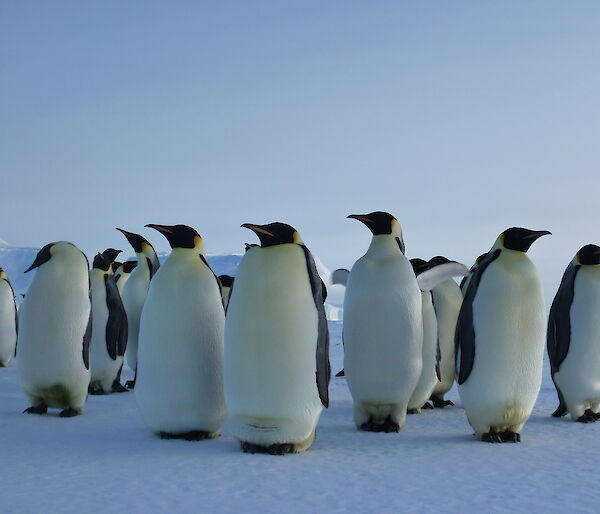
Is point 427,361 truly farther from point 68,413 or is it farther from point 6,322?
point 6,322

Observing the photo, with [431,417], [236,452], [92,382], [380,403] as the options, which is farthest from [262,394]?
[92,382]

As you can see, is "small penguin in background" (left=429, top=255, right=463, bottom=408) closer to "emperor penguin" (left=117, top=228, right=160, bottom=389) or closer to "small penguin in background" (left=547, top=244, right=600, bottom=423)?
"small penguin in background" (left=547, top=244, right=600, bottom=423)

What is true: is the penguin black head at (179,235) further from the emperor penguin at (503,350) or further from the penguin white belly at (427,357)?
the penguin white belly at (427,357)

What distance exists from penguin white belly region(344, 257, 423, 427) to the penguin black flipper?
322 centimetres

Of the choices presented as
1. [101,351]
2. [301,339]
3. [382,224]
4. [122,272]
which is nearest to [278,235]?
[301,339]

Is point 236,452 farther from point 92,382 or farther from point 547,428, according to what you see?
point 92,382

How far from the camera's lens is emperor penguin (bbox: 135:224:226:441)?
16.7 ft

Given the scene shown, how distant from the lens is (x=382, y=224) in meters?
6.03

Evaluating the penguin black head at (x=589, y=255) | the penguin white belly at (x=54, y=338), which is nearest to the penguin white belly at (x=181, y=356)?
the penguin white belly at (x=54, y=338)

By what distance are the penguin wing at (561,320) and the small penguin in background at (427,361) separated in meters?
0.99

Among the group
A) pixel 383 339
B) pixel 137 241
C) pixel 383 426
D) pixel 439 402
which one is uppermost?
pixel 137 241

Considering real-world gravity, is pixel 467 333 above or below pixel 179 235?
below

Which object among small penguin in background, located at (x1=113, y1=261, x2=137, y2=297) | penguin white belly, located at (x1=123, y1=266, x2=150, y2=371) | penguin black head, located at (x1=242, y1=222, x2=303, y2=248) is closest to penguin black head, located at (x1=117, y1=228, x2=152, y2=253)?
penguin white belly, located at (x1=123, y1=266, x2=150, y2=371)

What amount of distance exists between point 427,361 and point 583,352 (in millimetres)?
1281
